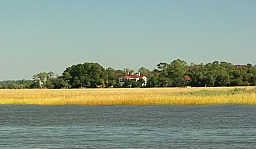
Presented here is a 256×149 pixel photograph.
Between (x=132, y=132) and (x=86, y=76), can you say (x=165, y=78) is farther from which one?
(x=132, y=132)

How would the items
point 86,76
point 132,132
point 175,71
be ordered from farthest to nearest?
point 175,71
point 86,76
point 132,132

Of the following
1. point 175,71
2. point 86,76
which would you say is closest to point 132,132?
point 86,76

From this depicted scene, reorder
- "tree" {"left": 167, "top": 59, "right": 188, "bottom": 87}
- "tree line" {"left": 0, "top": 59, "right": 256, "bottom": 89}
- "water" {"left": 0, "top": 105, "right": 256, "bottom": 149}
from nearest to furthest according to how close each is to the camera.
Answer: "water" {"left": 0, "top": 105, "right": 256, "bottom": 149} → "tree line" {"left": 0, "top": 59, "right": 256, "bottom": 89} → "tree" {"left": 167, "top": 59, "right": 188, "bottom": 87}

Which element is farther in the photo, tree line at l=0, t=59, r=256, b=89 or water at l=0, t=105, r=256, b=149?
tree line at l=0, t=59, r=256, b=89

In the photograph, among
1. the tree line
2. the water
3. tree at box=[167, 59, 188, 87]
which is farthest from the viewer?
tree at box=[167, 59, 188, 87]

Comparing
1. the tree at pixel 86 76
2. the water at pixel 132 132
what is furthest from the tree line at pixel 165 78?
the water at pixel 132 132

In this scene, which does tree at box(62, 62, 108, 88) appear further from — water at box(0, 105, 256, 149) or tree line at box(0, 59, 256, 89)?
water at box(0, 105, 256, 149)

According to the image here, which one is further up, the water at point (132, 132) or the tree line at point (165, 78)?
the tree line at point (165, 78)

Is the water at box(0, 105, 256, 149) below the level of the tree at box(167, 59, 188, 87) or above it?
below

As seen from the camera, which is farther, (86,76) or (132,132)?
(86,76)

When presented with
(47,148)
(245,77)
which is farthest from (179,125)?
(245,77)

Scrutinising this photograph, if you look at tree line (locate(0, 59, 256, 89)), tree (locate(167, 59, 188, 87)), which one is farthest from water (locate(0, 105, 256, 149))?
tree (locate(167, 59, 188, 87))

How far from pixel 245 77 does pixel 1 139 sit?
108363 mm

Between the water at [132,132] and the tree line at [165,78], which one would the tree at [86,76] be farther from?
the water at [132,132]
